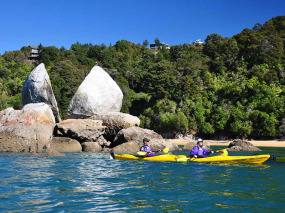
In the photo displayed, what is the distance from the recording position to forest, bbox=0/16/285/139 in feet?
123

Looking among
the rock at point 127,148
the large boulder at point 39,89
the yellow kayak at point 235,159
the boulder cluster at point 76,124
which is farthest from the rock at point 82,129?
the yellow kayak at point 235,159

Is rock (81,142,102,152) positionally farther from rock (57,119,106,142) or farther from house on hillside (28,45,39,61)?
house on hillside (28,45,39,61)

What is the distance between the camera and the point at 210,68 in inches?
1983

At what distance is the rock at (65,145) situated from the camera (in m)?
19.7

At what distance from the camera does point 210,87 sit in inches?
1676

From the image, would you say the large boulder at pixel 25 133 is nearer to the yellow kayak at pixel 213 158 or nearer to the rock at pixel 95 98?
the rock at pixel 95 98

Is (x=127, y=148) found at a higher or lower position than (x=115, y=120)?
lower

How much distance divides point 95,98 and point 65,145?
493 centimetres

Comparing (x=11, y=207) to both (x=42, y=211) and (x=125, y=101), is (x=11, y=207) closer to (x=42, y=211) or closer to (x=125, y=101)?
(x=42, y=211)

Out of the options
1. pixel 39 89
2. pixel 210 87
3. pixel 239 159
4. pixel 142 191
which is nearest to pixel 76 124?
pixel 39 89

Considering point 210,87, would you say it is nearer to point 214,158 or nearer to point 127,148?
point 127,148

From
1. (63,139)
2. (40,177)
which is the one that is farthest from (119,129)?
(40,177)

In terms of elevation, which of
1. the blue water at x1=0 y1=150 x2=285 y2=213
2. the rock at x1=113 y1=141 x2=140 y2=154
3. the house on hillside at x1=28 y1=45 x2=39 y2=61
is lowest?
the blue water at x1=0 y1=150 x2=285 y2=213

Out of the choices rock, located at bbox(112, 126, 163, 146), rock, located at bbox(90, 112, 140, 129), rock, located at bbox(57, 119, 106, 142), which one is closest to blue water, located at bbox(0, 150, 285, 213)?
rock, located at bbox(57, 119, 106, 142)
